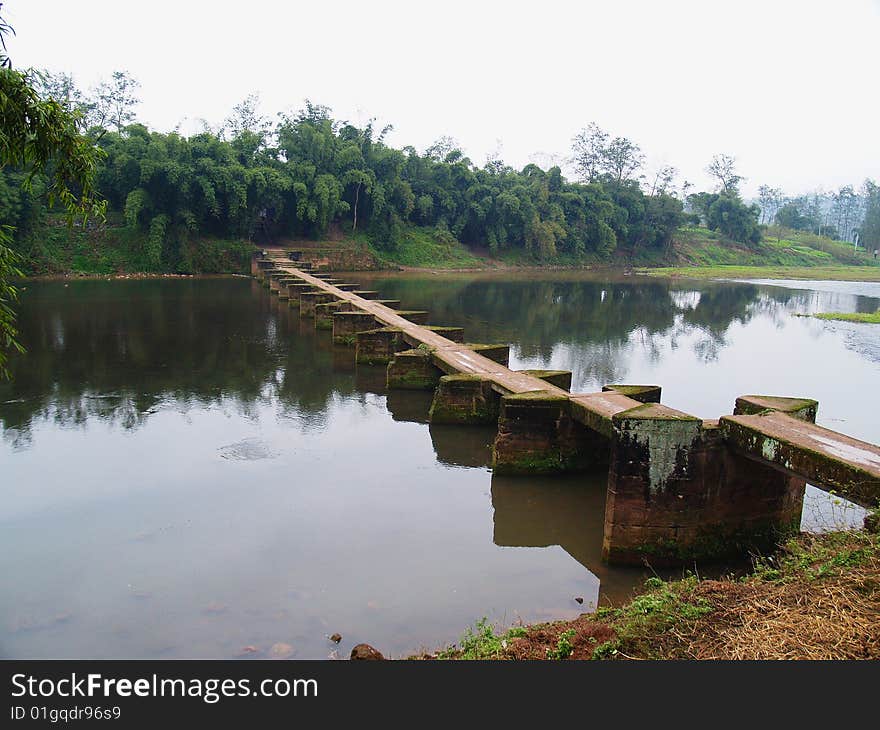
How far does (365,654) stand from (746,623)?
2325 mm

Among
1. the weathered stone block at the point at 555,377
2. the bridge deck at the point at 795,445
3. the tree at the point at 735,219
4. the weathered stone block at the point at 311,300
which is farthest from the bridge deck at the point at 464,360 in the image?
the tree at the point at 735,219

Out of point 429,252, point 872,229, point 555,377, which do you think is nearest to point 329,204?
point 429,252

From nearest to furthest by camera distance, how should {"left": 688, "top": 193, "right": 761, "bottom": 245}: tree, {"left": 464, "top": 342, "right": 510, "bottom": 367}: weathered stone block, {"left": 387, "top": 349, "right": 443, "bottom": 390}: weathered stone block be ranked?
{"left": 387, "top": 349, "right": 443, "bottom": 390}: weathered stone block < {"left": 464, "top": 342, "right": 510, "bottom": 367}: weathered stone block < {"left": 688, "top": 193, "right": 761, "bottom": 245}: tree

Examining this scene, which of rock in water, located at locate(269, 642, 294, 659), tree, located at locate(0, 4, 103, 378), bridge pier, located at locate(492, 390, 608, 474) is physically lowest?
rock in water, located at locate(269, 642, 294, 659)

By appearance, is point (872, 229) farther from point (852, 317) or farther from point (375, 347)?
point (375, 347)

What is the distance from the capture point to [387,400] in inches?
493

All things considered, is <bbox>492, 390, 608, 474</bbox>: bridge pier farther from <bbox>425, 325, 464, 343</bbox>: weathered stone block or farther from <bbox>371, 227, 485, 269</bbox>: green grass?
<bbox>371, 227, 485, 269</bbox>: green grass

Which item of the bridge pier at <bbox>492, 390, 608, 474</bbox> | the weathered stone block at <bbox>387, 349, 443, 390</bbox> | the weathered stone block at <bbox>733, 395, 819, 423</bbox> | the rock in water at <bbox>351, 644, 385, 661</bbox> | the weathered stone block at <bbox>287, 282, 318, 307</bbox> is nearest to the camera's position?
the rock in water at <bbox>351, 644, 385, 661</bbox>

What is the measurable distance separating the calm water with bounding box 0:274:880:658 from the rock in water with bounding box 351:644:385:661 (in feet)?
1.43

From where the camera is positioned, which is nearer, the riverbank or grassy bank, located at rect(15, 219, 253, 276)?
the riverbank

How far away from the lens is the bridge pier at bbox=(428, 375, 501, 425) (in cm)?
1062

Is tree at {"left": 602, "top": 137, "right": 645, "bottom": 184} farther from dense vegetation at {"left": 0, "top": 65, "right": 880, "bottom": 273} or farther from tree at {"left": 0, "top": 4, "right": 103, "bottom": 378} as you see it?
tree at {"left": 0, "top": 4, "right": 103, "bottom": 378}

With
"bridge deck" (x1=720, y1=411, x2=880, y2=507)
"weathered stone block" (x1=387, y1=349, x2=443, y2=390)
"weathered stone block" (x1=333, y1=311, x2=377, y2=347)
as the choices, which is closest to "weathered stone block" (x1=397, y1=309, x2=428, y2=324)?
"weathered stone block" (x1=333, y1=311, x2=377, y2=347)

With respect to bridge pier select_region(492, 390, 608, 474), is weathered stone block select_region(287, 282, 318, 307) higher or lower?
higher
